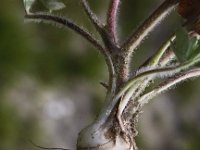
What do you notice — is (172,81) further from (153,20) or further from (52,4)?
(52,4)

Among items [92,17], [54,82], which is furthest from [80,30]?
[54,82]

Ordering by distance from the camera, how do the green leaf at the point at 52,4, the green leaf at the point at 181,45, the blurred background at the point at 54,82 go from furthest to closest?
the blurred background at the point at 54,82 < the green leaf at the point at 52,4 < the green leaf at the point at 181,45

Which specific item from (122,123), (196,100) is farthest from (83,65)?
(122,123)

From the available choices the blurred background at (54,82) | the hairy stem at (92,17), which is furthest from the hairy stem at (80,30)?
the blurred background at (54,82)

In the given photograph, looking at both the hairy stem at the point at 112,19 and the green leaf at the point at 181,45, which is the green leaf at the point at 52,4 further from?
the green leaf at the point at 181,45

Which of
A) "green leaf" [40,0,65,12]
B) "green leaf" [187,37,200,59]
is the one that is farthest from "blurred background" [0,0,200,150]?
"green leaf" [187,37,200,59]

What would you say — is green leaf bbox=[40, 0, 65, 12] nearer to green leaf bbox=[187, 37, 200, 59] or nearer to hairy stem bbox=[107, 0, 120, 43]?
hairy stem bbox=[107, 0, 120, 43]
